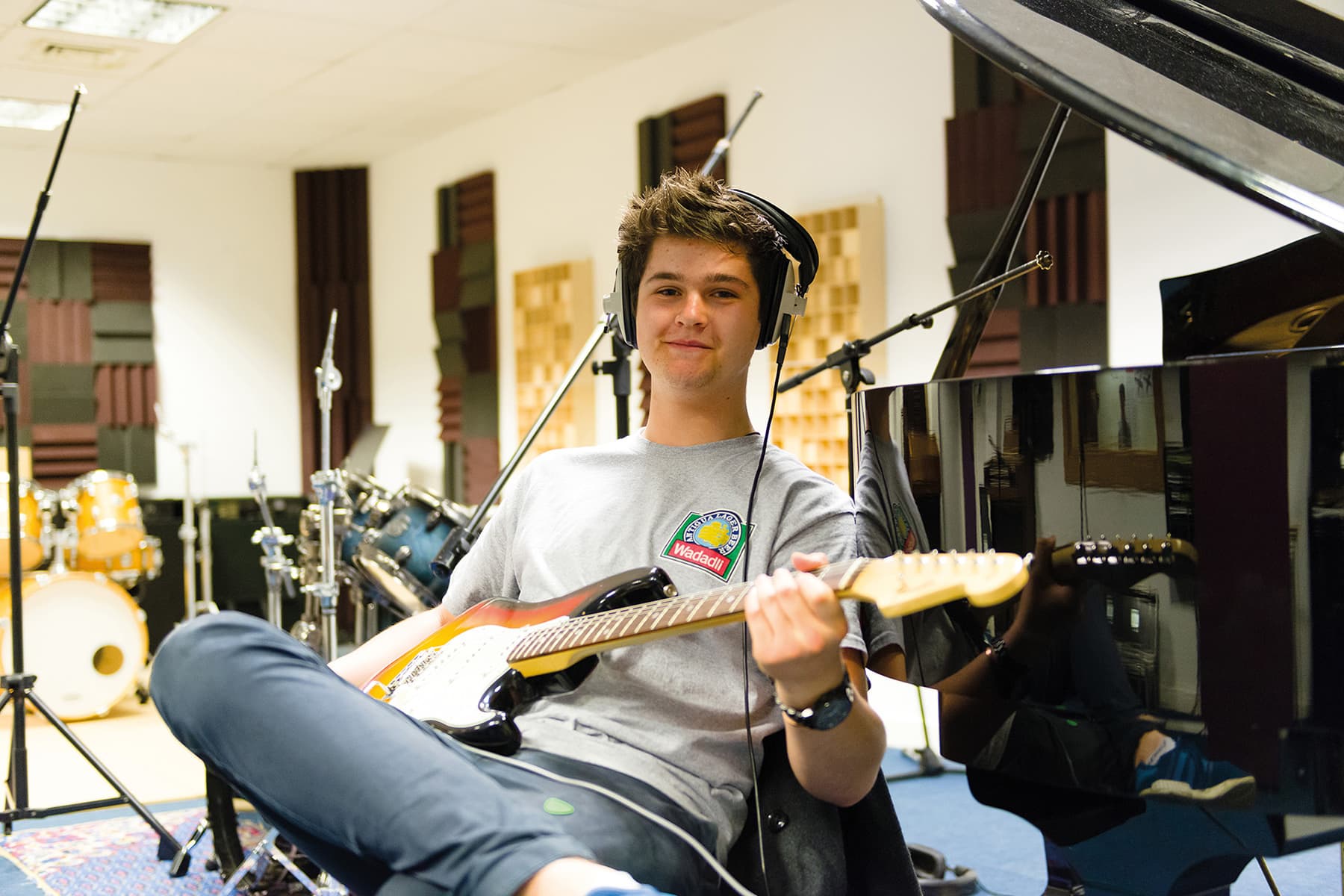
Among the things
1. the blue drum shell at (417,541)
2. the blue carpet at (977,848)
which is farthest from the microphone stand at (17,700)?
the blue drum shell at (417,541)

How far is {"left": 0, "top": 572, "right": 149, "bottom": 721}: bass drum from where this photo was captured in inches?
183

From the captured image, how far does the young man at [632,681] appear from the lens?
109cm

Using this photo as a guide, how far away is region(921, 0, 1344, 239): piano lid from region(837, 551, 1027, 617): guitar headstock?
0.41m

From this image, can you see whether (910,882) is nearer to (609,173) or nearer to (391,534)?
(391,534)

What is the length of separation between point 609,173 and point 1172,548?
14.5 feet

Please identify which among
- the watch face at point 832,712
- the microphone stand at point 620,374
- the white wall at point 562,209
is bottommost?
the watch face at point 832,712

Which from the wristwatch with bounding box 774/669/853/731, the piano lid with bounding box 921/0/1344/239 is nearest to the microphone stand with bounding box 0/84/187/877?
the wristwatch with bounding box 774/669/853/731

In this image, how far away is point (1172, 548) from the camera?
123 cm

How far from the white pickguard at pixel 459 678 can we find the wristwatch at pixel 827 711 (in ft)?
1.22

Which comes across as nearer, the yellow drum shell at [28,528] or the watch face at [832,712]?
the watch face at [832,712]

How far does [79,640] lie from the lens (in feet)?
15.5

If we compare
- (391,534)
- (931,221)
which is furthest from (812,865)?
(931,221)

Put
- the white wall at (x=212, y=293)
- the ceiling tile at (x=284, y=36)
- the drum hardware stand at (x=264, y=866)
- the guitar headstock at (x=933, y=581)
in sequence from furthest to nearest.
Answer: the white wall at (x=212, y=293) → the ceiling tile at (x=284, y=36) → the drum hardware stand at (x=264, y=866) → the guitar headstock at (x=933, y=581)

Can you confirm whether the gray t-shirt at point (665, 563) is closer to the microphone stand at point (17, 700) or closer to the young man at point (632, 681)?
the young man at point (632, 681)
